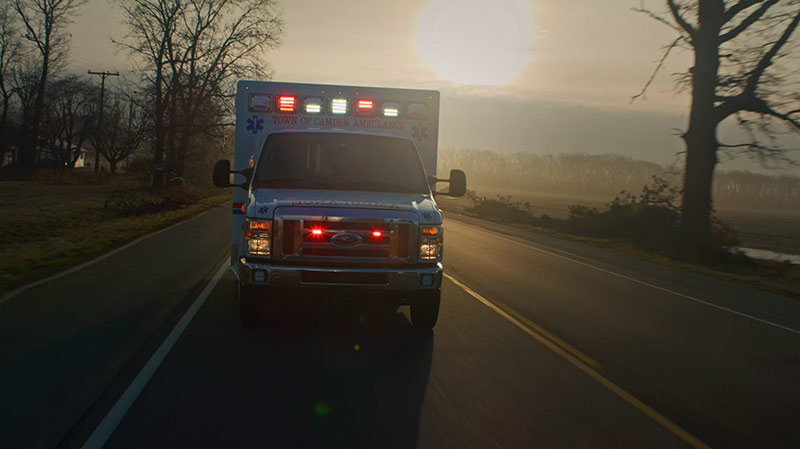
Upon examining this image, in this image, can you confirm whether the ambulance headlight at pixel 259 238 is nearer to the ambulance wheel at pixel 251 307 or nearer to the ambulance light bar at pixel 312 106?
the ambulance wheel at pixel 251 307

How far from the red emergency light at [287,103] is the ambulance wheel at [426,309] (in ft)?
13.0

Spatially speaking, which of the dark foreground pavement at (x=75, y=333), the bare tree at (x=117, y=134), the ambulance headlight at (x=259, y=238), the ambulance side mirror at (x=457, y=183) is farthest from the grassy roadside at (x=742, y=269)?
the bare tree at (x=117, y=134)

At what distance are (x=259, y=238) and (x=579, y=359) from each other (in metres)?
3.43

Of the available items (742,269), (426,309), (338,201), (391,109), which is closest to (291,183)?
(338,201)

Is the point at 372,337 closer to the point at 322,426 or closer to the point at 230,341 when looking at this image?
the point at 230,341

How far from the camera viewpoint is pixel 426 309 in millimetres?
7137

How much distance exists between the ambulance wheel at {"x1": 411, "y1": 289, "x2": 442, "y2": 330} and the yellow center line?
3.90 ft

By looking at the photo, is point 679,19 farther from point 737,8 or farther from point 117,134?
point 117,134


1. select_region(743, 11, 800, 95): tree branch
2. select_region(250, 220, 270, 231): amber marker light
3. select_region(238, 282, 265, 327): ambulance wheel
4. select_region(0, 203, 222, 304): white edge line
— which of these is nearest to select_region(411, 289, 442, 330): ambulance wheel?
select_region(238, 282, 265, 327): ambulance wheel

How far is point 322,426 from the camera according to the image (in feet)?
14.6

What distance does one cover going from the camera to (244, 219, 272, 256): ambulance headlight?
260 inches

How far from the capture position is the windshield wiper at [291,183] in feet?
24.6

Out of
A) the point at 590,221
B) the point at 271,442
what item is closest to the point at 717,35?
the point at 590,221

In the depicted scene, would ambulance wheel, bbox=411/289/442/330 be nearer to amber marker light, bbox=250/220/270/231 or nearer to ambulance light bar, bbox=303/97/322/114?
amber marker light, bbox=250/220/270/231
